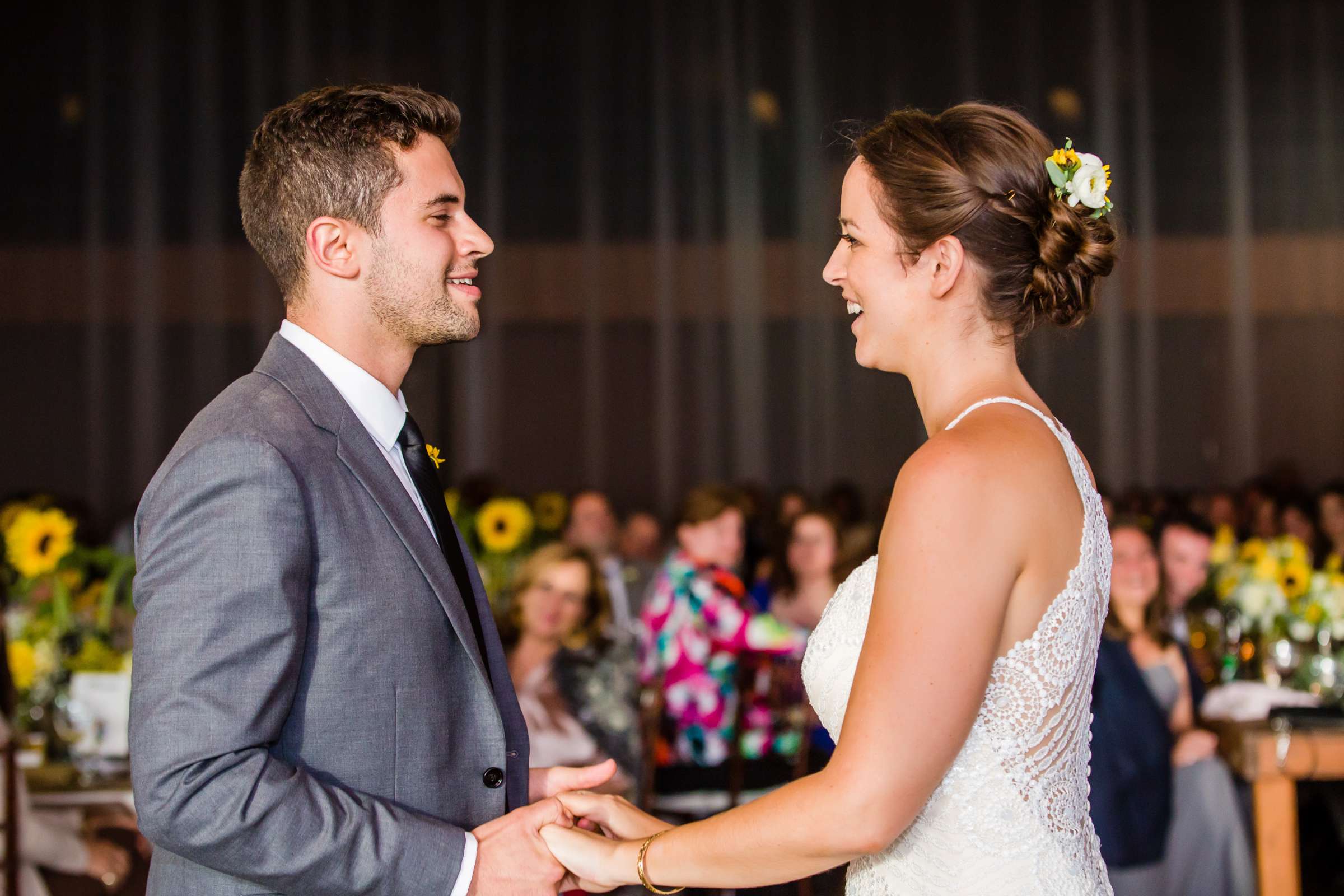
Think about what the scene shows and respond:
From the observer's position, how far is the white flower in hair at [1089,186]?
1532 millimetres

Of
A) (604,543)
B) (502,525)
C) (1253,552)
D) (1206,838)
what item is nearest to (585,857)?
(1206,838)

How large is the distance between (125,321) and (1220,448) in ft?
23.5

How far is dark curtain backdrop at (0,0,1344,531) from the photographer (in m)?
8.49

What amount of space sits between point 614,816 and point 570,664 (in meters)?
2.31

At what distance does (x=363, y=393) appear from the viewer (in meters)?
1.50

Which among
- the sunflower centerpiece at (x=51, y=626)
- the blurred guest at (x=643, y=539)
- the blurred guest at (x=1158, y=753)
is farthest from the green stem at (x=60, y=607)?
the blurred guest at (x=643, y=539)

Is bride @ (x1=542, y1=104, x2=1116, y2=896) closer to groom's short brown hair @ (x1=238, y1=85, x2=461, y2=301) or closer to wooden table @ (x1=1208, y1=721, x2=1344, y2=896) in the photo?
groom's short brown hair @ (x1=238, y1=85, x2=461, y2=301)

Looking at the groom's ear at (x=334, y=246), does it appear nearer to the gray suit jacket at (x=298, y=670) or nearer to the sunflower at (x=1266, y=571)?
the gray suit jacket at (x=298, y=670)

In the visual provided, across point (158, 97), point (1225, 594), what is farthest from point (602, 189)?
point (1225, 594)

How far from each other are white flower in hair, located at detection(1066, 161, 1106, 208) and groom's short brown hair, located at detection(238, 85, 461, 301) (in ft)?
2.46

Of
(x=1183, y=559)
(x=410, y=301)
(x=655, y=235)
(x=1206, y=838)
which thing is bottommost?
(x=1206, y=838)

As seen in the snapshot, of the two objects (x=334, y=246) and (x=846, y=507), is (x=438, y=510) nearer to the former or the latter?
(x=334, y=246)

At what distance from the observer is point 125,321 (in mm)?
8602

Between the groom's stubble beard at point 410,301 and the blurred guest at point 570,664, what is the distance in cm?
238
